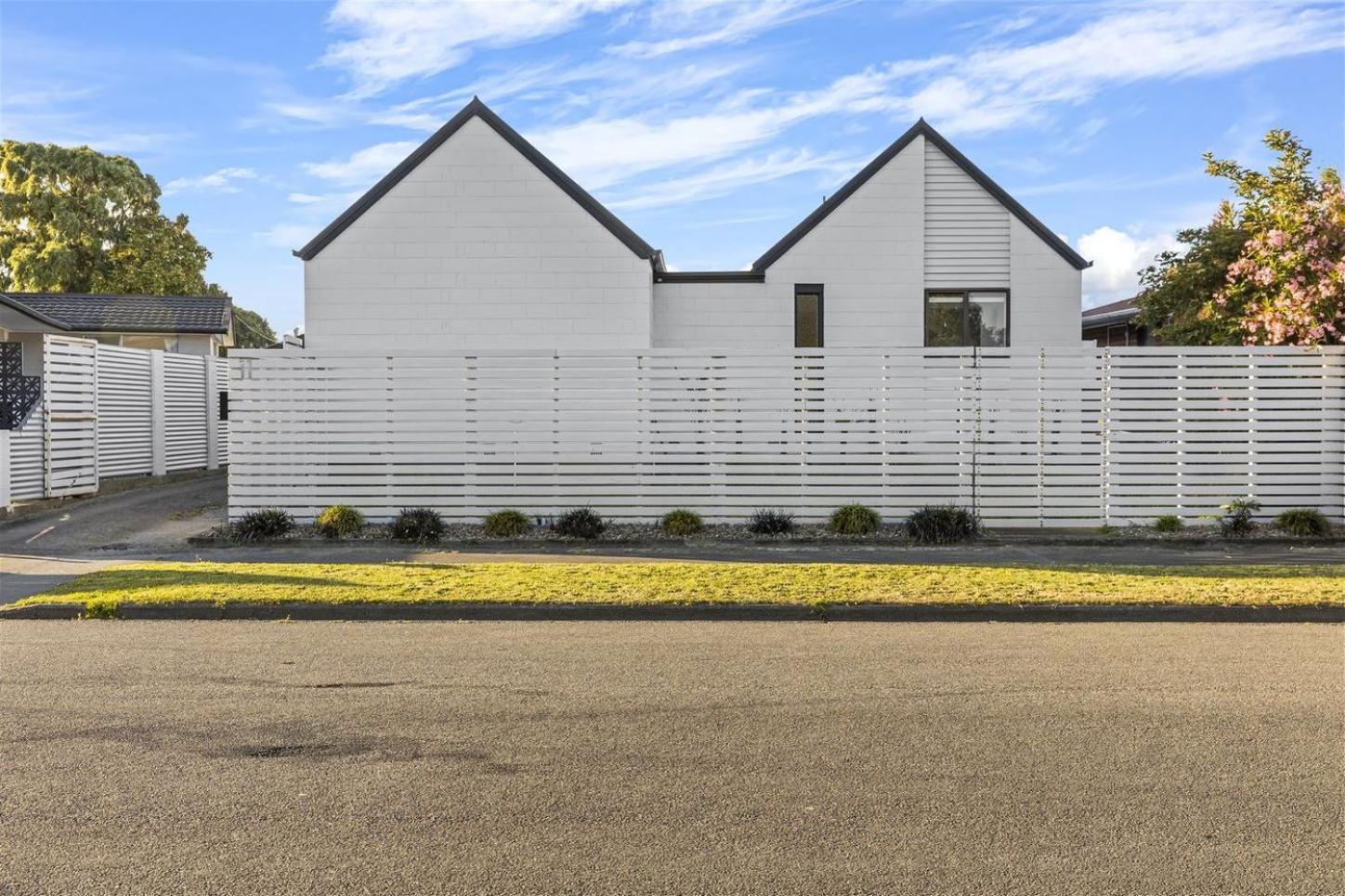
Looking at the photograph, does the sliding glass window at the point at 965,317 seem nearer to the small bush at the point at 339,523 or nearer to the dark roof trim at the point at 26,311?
the small bush at the point at 339,523

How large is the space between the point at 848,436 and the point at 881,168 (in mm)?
6430

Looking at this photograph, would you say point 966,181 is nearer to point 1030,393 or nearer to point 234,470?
point 1030,393

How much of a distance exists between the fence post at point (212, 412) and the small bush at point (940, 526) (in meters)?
19.0

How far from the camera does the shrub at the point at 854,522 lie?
14.8 meters

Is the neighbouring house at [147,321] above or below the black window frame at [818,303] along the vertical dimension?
above

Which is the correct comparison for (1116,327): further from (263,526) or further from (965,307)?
(263,526)

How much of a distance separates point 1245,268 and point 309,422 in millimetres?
14124

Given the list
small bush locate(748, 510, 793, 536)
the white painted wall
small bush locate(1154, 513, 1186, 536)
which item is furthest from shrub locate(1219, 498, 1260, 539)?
small bush locate(748, 510, 793, 536)

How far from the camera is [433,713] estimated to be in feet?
21.6

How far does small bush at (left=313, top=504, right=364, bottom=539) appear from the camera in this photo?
14766 mm

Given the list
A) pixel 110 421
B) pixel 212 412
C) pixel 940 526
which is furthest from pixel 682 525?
pixel 212 412

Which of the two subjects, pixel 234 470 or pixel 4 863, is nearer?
pixel 4 863

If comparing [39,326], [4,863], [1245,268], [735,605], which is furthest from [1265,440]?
[39,326]

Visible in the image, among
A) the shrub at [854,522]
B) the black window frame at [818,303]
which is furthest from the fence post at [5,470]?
the black window frame at [818,303]
